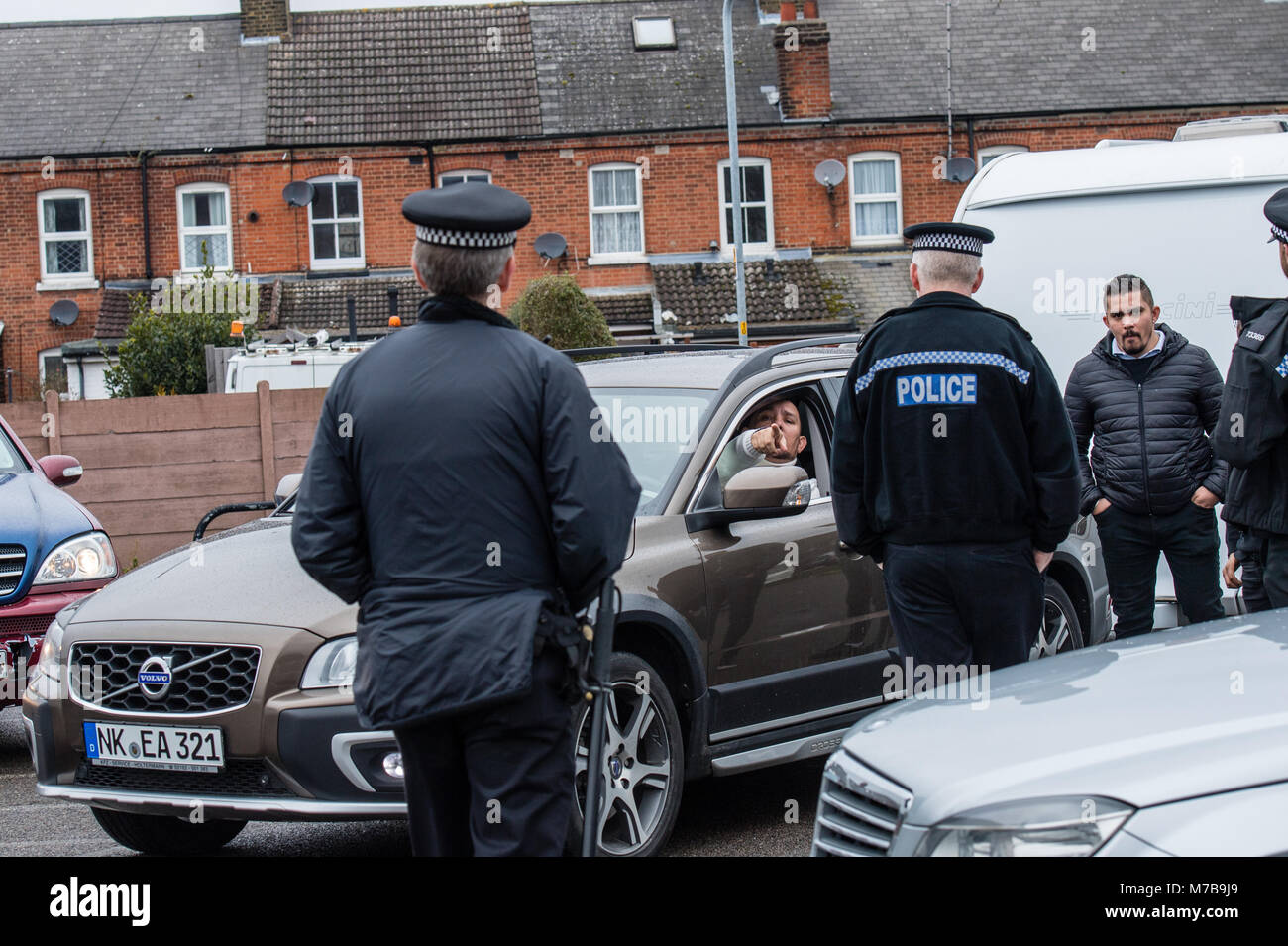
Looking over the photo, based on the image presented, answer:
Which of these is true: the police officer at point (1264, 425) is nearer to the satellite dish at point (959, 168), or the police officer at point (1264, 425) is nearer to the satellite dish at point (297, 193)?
the satellite dish at point (959, 168)

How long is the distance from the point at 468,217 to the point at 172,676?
7.72 feet

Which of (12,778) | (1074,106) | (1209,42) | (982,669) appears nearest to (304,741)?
(982,669)

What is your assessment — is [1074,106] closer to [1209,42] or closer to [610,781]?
[1209,42]

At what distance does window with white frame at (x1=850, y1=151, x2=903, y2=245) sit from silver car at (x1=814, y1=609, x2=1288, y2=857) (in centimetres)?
2808

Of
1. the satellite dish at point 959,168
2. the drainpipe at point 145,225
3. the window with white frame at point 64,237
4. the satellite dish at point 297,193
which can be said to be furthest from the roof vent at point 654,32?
the window with white frame at point 64,237

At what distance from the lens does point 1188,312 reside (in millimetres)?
8648

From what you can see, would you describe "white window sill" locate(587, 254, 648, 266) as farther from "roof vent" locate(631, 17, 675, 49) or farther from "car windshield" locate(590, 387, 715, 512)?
"car windshield" locate(590, 387, 715, 512)

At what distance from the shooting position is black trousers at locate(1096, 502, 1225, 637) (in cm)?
688

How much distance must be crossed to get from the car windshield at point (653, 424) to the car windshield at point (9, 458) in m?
4.13

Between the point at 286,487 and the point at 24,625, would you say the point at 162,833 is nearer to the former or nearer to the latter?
the point at 286,487

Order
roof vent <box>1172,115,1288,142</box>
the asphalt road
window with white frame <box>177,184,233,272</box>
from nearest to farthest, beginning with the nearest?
the asphalt road, roof vent <box>1172,115,1288,142</box>, window with white frame <box>177,184,233,272</box>

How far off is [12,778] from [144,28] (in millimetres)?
28956

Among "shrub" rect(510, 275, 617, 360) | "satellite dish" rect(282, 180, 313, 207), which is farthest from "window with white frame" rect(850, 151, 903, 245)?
"satellite dish" rect(282, 180, 313, 207)

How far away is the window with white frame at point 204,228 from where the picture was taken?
1204 inches
